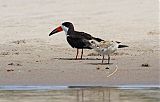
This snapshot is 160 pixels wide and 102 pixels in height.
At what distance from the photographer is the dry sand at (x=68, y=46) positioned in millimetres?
13875

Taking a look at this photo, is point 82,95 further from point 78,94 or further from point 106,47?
point 106,47

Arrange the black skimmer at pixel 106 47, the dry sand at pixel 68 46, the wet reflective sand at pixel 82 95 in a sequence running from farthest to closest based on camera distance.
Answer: the black skimmer at pixel 106 47 → the dry sand at pixel 68 46 → the wet reflective sand at pixel 82 95

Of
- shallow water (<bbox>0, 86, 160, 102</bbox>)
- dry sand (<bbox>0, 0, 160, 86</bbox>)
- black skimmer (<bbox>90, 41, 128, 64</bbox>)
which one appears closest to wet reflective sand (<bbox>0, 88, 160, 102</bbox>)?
shallow water (<bbox>0, 86, 160, 102</bbox>)

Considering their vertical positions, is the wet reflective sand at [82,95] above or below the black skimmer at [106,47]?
below

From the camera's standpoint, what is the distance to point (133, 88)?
12.7 m

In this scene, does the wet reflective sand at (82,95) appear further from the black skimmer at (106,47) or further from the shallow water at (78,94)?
the black skimmer at (106,47)


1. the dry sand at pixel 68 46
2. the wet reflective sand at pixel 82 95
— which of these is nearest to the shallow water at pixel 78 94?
the wet reflective sand at pixel 82 95

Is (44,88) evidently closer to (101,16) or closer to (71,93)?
(71,93)

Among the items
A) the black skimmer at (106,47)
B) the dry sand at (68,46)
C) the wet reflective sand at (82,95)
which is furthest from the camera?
the black skimmer at (106,47)

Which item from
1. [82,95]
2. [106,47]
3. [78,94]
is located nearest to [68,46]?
[106,47]

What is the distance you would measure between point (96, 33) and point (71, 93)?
7.89 m

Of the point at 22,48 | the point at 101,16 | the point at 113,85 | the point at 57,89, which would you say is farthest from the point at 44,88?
the point at 101,16

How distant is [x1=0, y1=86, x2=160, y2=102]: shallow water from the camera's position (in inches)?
450

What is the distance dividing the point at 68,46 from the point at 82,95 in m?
6.40
